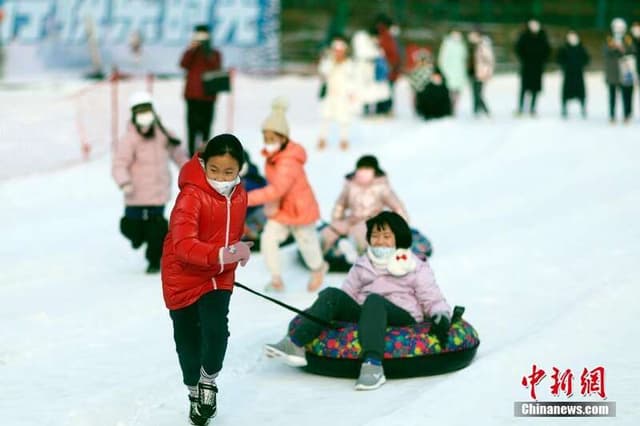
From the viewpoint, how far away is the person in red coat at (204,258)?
7.23 m

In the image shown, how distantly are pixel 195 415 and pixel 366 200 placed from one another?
4699 millimetres

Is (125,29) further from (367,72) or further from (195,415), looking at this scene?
(195,415)

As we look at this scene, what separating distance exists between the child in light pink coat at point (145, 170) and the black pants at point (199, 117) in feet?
22.6

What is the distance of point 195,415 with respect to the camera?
7.67 metres

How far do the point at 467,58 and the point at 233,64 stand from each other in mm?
5712

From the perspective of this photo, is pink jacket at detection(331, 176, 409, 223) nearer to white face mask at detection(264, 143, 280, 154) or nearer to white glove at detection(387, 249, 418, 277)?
white face mask at detection(264, 143, 280, 154)

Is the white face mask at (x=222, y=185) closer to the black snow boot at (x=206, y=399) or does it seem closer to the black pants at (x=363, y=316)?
the black snow boot at (x=206, y=399)

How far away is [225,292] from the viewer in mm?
7512

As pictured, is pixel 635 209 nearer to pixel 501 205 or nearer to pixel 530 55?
pixel 501 205

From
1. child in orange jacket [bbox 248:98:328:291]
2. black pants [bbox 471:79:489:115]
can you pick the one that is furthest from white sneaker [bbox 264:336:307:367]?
black pants [bbox 471:79:489:115]

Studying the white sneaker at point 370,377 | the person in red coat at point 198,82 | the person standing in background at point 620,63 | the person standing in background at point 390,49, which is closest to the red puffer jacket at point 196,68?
the person in red coat at point 198,82

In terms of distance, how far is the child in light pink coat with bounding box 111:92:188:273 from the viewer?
475 inches

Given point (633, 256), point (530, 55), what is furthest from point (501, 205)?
point (530, 55)

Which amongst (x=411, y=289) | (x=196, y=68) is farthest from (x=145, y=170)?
(x=196, y=68)
